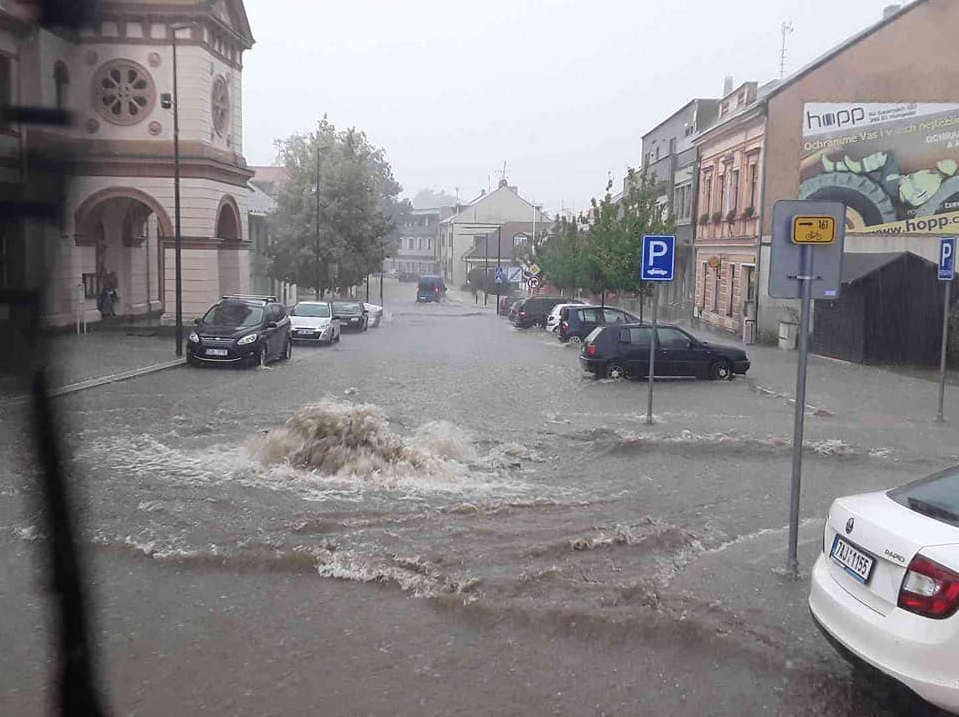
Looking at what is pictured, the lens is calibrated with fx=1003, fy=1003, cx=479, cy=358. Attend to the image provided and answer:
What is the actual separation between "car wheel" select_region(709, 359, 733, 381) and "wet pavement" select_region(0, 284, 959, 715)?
17.8 ft

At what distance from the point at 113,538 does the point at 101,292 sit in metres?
28.5

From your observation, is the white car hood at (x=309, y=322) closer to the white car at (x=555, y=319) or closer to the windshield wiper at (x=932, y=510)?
the white car at (x=555, y=319)

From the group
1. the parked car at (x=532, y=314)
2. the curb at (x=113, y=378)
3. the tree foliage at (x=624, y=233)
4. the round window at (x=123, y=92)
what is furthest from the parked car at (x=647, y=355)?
the parked car at (x=532, y=314)

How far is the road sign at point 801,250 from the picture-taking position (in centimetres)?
701

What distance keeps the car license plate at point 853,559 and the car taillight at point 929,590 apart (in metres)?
0.29

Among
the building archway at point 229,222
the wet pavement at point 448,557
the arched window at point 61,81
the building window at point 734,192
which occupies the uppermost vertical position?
the arched window at point 61,81

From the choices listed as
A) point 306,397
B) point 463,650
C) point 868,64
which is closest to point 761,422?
point 306,397

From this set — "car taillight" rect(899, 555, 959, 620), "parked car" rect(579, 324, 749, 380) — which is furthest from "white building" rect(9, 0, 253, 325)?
"car taillight" rect(899, 555, 959, 620)

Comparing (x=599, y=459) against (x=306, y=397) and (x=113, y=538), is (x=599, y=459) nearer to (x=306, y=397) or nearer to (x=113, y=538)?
(x=113, y=538)

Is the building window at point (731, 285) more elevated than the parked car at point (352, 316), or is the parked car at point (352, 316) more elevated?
the building window at point (731, 285)

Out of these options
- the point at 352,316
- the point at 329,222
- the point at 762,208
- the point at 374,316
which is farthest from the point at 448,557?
the point at 329,222

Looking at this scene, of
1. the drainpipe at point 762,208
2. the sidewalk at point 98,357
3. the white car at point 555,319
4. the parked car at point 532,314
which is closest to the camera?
the sidewalk at point 98,357

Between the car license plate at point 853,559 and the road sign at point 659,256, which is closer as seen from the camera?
the car license plate at point 853,559

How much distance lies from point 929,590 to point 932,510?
2.12 feet
